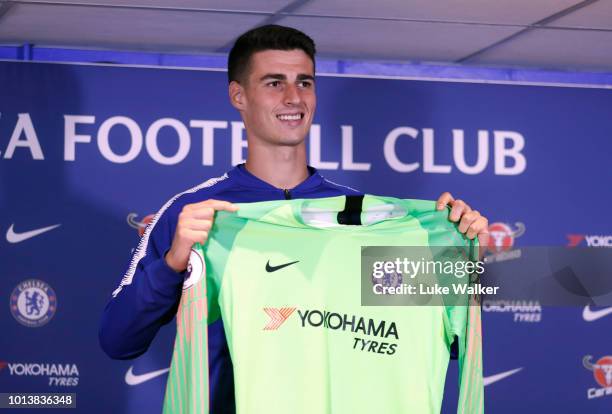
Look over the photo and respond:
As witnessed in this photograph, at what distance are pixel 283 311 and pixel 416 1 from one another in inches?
71.7

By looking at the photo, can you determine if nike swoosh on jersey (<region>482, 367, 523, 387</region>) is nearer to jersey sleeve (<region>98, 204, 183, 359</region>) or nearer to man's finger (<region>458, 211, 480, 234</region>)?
man's finger (<region>458, 211, 480, 234</region>)

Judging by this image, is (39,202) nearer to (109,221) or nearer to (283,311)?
(109,221)

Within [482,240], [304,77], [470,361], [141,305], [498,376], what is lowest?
[498,376]

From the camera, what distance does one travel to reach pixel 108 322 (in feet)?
7.05

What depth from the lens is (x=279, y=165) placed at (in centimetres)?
241

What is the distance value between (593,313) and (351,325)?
2.82 m

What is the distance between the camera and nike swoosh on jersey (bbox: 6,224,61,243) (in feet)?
13.4

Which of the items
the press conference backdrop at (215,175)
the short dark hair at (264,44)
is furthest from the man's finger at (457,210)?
the press conference backdrop at (215,175)

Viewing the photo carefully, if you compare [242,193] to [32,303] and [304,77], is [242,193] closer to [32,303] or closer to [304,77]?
[304,77]

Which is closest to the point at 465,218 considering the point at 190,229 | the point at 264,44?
the point at 190,229

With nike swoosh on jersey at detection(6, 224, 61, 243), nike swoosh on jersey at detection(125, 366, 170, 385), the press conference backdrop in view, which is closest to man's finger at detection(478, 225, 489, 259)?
the press conference backdrop

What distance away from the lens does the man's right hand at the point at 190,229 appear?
6.58 ft

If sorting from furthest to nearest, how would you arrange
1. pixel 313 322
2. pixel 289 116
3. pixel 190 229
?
pixel 289 116
pixel 313 322
pixel 190 229

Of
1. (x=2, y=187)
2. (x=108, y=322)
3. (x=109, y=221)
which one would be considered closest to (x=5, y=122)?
(x=2, y=187)
